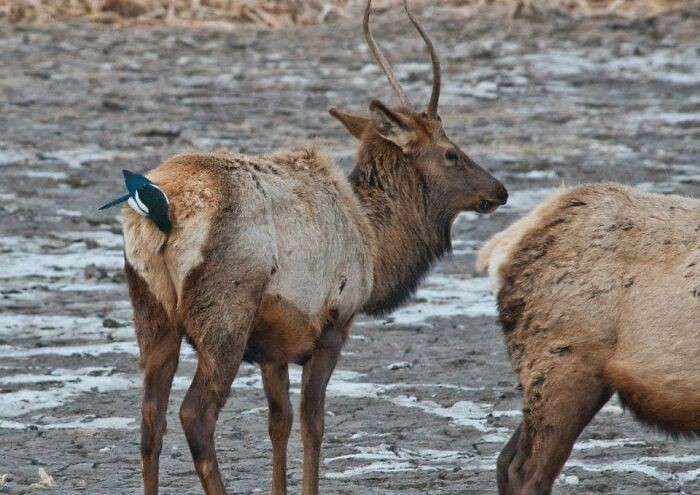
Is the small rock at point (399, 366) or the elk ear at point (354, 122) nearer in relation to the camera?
the elk ear at point (354, 122)

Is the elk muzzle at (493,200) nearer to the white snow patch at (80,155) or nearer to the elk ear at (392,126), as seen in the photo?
the elk ear at (392,126)

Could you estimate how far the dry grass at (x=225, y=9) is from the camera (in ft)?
71.9

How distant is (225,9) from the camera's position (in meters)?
23.0

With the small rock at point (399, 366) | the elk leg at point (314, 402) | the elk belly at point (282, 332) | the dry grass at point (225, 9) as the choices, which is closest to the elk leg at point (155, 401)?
the elk belly at point (282, 332)

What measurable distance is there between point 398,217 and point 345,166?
6.41 meters

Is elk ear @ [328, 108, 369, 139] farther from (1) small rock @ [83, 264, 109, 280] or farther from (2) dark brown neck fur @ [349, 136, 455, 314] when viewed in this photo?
(1) small rock @ [83, 264, 109, 280]

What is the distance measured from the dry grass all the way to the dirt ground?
580 mm

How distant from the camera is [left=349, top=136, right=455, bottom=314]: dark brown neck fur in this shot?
7895 mm

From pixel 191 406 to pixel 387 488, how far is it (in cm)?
120

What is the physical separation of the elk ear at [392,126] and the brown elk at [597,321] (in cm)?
175

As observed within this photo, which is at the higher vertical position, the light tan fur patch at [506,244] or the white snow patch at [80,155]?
the light tan fur patch at [506,244]

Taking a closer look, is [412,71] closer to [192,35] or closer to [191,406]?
[192,35]

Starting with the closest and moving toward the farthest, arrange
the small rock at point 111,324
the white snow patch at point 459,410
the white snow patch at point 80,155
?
the white snow patch at point 459,410 < the small rock at point 111,324 < the white snow patch at point 80,155

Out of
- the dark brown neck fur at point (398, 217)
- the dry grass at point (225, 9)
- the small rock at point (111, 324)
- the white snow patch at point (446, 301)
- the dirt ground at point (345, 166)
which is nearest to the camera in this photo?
the dirt ground at point (345, 166)
